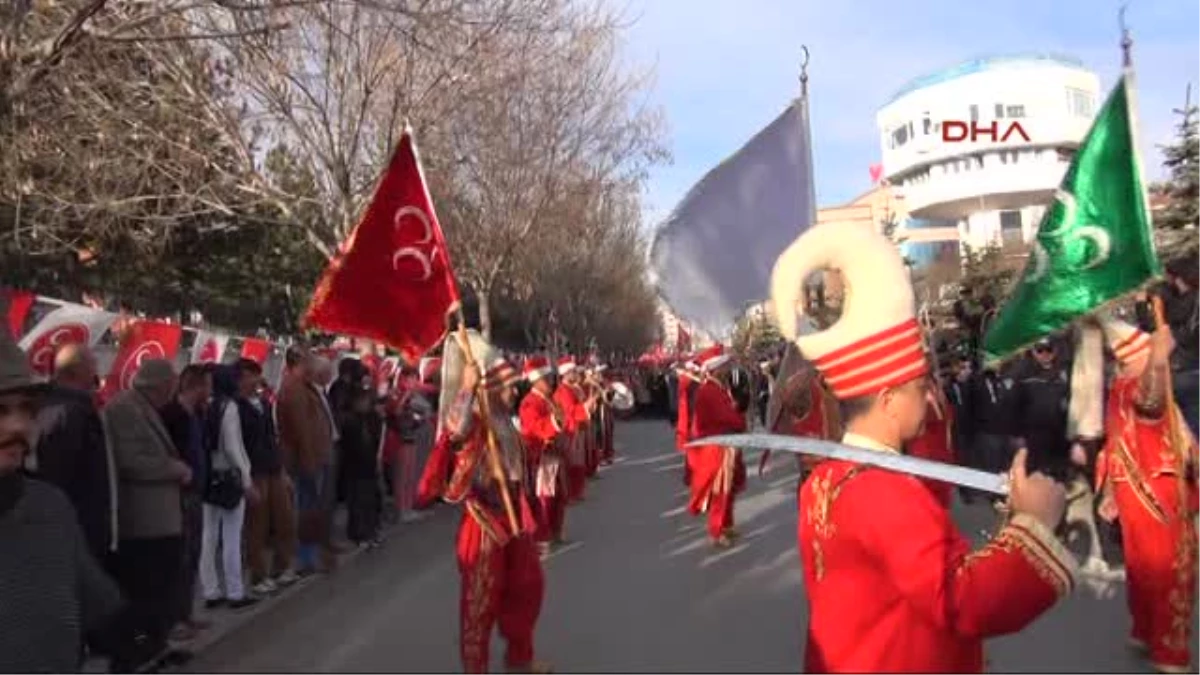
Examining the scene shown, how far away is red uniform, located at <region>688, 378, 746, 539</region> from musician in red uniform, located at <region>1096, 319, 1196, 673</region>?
5.05 meters

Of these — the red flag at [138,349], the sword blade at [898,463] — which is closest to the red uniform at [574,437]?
the red flag at [138,349]

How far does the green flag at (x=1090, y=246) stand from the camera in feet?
17.2

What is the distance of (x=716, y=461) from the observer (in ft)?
37.1

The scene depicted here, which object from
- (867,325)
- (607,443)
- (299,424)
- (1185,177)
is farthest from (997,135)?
(867,325)

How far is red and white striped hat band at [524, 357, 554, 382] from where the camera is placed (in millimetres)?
12641

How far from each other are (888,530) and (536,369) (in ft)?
34.7

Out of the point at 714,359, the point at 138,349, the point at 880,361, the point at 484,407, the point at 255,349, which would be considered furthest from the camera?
the point at 714,359

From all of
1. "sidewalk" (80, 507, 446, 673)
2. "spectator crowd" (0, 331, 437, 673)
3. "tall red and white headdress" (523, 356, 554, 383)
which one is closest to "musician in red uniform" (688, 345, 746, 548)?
"tall red and white headdress" (523, 356, 554, 383)

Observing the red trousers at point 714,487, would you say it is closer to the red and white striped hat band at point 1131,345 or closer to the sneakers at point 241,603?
the sneakers at point 241,603

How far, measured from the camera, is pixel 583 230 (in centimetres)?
3353

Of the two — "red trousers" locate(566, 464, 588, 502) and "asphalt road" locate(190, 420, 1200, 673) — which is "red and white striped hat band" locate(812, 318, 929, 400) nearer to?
"asphalt road" locate(190, 420, 1200, 673)

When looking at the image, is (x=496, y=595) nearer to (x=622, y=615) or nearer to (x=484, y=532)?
(x=484, y=532)

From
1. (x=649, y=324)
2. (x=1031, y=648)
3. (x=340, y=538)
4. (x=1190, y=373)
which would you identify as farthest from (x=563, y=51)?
(x=649, y=324)

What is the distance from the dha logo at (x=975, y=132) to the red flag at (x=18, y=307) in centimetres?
7990
